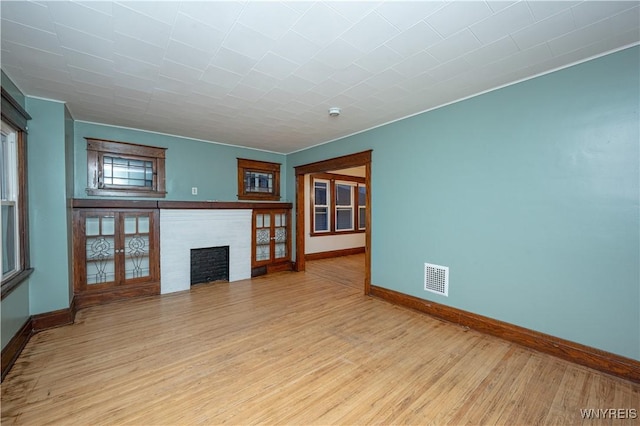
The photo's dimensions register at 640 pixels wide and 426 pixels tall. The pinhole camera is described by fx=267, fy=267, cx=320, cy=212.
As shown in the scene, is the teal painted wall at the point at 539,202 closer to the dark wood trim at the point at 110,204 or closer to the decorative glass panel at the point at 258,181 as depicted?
the decorative glass panel at the point at 258,181

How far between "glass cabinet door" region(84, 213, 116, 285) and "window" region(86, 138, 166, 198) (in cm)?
44

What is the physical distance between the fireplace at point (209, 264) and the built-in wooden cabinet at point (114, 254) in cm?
60

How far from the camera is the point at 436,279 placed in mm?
3369

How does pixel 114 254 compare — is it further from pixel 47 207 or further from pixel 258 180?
pixel 258 180

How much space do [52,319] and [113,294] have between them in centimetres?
87

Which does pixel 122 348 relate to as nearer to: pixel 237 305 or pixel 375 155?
pixel 237 305

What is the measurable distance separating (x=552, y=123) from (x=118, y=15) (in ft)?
11.8

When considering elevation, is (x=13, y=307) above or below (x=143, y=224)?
below

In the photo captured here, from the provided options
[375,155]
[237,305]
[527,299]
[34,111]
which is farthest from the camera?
[375,155]

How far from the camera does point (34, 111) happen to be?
9.71ft

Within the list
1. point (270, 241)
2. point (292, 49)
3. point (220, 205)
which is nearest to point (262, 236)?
Answer: point (270, 241)

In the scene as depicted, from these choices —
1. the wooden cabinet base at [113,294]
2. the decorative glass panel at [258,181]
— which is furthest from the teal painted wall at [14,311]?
the decorative glass panel at [258,181]

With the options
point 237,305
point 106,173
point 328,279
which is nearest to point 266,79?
point 237,305
